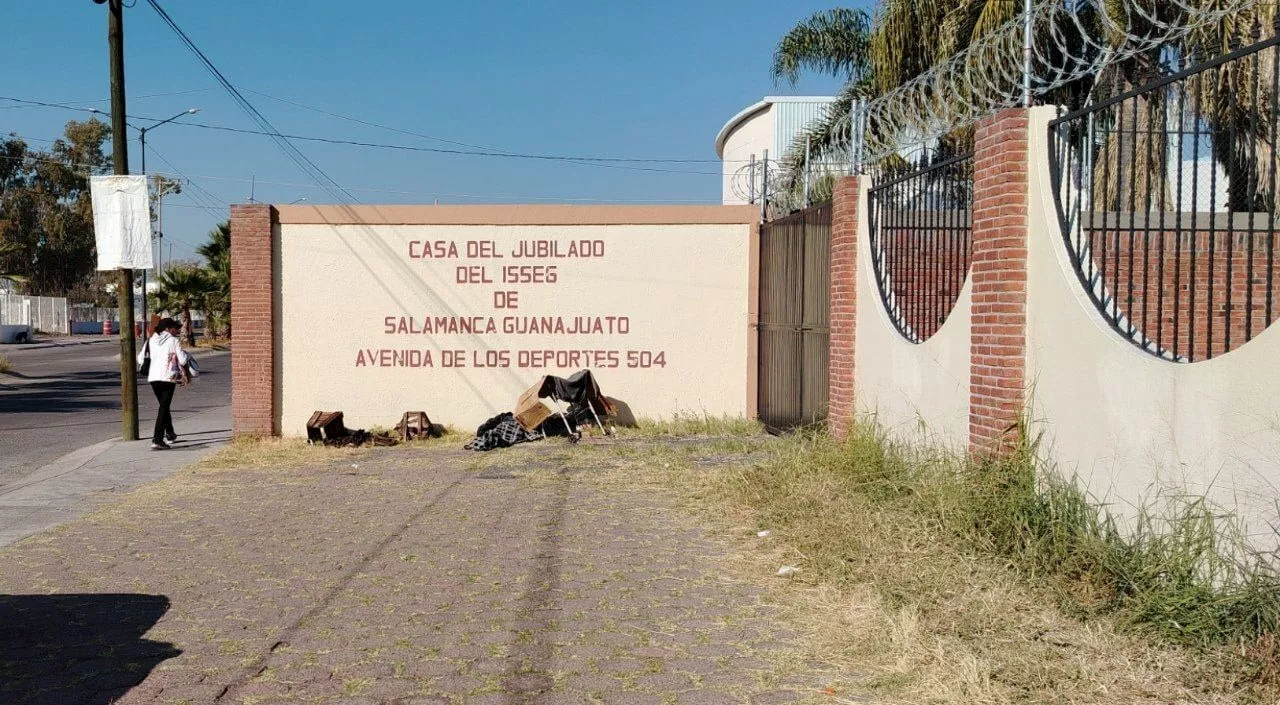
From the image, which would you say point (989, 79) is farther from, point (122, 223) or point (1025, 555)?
point (122, 223)

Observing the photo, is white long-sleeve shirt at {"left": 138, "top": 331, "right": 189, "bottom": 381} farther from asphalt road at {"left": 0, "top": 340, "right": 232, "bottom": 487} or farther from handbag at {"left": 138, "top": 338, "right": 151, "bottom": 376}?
asphalt road at {"left": 0, "top": 340, "right": 232, "bottom": 487}

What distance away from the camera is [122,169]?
49.9 feet

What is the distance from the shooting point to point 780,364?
560 inches

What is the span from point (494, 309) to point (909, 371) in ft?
23.5

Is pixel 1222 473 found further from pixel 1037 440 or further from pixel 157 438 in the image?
pixel 157 438

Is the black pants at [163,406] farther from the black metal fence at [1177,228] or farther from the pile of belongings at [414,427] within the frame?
the black metal fence at [1177,228]

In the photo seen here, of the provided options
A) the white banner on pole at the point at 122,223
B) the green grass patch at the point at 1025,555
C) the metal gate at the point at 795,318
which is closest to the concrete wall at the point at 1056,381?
the green grass patch at the point at 1025,555

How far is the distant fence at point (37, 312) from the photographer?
219 ft

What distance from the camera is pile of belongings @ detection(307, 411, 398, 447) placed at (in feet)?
47.2

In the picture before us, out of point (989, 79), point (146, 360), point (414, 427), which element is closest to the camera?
point (989, 79)

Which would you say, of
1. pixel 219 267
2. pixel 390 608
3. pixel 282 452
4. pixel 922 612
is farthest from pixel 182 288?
pixel 922 612

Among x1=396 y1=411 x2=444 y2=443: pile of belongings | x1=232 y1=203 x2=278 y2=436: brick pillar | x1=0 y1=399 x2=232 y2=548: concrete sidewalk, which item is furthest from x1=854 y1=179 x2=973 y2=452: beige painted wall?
x1=232 y1=203 x2=278 y2=436: brick pillar

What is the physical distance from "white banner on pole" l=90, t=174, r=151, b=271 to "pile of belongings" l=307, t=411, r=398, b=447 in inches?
124

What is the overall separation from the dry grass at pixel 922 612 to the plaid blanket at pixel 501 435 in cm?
511
